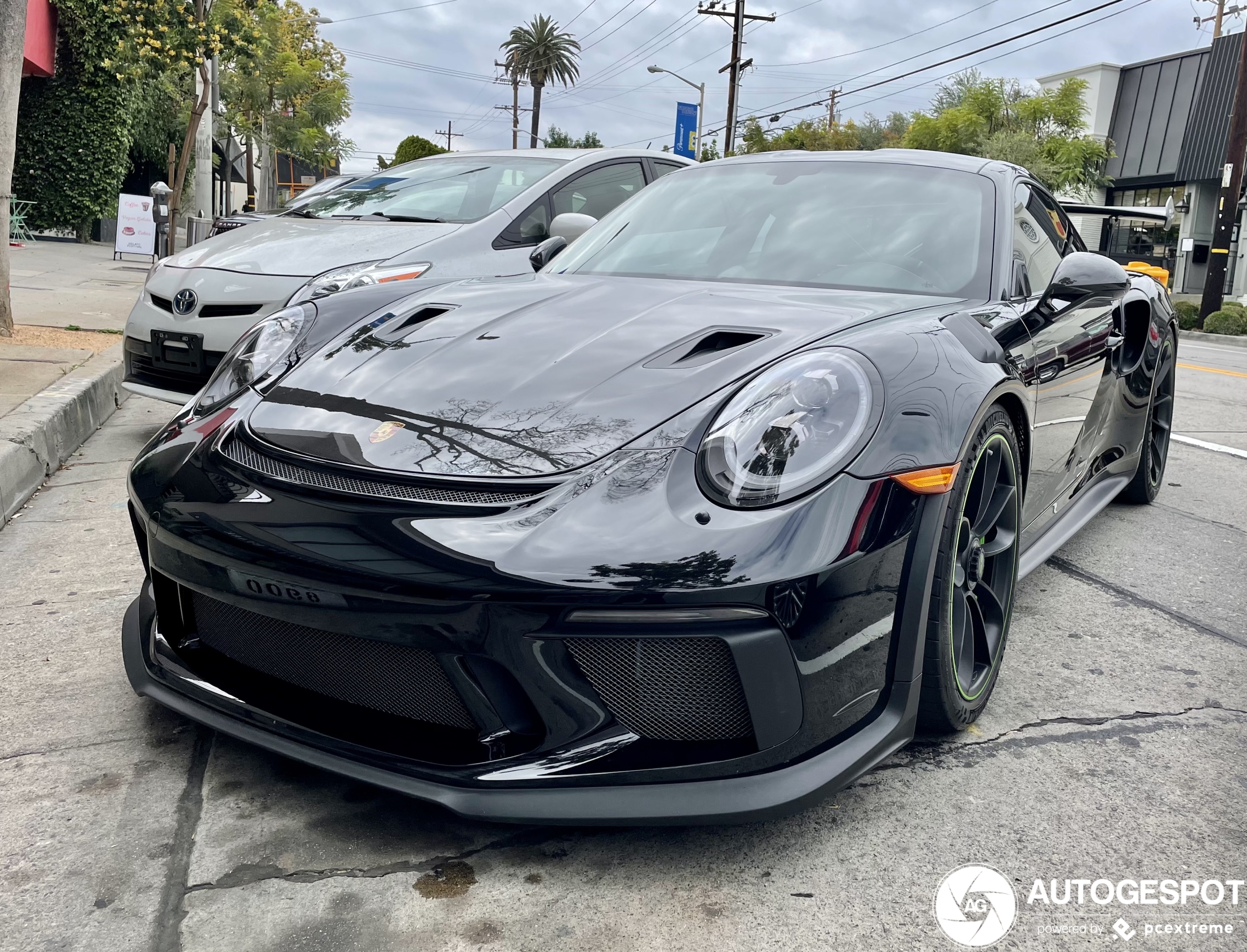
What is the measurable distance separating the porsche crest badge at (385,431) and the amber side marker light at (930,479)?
0.88 meters

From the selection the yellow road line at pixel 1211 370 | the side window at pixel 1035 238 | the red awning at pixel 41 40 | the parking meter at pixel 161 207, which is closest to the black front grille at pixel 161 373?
the side window at pixel 1035 238

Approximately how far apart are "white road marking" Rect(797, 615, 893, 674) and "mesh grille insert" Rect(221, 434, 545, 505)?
514mm

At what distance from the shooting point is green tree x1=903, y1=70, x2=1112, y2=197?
36.5 meters

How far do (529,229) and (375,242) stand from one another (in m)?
0.79

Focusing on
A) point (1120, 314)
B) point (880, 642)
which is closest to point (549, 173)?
point (1120, 314)

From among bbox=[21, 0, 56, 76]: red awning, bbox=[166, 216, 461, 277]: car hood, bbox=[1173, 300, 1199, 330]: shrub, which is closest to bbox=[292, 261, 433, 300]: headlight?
bbox=[166, 216, 461, 277]: car hood

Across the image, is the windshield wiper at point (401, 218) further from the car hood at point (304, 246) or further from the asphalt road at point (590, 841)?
the asphalt road at point (590, 841)

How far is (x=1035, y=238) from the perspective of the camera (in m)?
3.19

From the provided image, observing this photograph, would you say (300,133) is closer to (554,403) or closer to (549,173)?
(549,173)

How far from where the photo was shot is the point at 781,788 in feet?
5.76

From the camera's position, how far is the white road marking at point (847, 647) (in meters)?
1.75

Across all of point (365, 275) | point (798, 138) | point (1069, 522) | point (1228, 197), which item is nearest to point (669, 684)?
point (1069, 522)

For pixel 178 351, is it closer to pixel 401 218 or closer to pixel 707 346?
pixel 401 218

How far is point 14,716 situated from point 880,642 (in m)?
1.79
